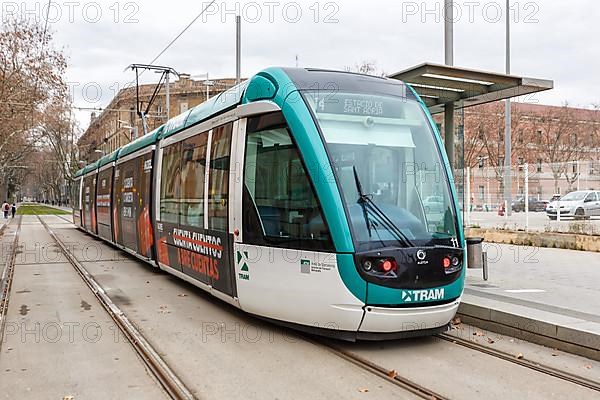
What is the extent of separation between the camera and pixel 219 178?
25.7 feet

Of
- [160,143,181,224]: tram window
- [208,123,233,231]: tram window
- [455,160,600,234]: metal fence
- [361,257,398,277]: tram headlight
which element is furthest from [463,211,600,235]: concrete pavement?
[361,257,398,277]: tram headlight

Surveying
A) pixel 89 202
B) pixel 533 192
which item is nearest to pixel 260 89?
pixel 533 192

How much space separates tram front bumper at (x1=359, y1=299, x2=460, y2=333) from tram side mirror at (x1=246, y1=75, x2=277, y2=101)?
270 centimetres

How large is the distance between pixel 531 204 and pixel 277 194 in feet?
50.9

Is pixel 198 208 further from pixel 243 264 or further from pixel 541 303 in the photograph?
pixel 541 303

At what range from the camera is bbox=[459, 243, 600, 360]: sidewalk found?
632cm

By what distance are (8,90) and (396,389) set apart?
2279 cm

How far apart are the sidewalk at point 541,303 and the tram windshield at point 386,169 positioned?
4.58ft

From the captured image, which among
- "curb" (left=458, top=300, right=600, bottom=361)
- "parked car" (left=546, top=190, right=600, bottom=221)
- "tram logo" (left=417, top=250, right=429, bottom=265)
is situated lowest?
"curb" (left=458, top=300, right=600, bottom=361)

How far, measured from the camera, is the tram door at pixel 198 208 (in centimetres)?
764

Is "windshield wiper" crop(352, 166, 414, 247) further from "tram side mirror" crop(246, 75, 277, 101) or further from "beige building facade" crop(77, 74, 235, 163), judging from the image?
"beige building facade" crop(77, 74, 235, 163)

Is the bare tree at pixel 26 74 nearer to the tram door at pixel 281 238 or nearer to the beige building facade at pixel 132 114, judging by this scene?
the beige building facade at pixel 132 114

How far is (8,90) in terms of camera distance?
23297 millimetres

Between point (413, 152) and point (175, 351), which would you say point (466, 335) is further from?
point (175, 351)
